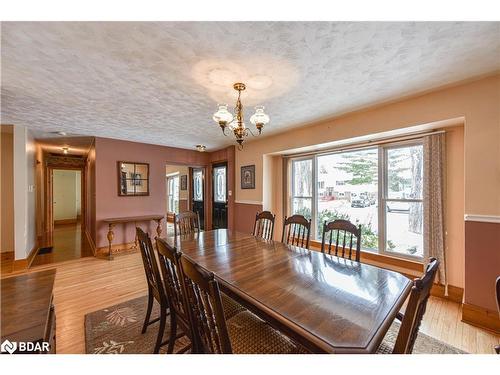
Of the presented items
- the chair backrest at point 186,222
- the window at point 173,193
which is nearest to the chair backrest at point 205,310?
the chair backrest at point 186,222

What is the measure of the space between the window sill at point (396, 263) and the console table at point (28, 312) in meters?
3.72

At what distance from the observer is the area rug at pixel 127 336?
1775mm

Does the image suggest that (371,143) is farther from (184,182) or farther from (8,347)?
(184,182)

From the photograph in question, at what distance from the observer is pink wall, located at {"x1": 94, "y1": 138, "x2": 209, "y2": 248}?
4.38 metres

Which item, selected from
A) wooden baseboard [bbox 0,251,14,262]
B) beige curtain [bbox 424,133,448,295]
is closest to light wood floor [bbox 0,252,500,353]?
beige curtain [bbox 424,133,448,295]

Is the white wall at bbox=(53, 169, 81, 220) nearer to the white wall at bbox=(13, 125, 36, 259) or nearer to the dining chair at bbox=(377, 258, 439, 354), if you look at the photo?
the white wall at bbox=(13, 125, 36, 259)

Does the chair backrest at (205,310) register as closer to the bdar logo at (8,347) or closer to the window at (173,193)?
the bdar logo at (8,347)

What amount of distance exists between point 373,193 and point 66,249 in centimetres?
632

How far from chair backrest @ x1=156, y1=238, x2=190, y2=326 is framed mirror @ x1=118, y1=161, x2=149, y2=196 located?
12.5 ft

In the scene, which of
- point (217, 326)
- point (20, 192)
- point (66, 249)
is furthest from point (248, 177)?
point (66, 249)

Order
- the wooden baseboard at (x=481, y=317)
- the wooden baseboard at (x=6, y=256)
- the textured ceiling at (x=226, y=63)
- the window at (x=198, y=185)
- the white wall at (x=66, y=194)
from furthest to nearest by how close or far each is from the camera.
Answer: the white wall at (x=66, y=194), the window at (x=198, y=185), the wooden baseboard at (x=6, y=256), the wooden baseboard at (x=481, y=317), the textured ceiling at (x=226, y=63)

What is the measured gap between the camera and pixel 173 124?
11.6 ft
